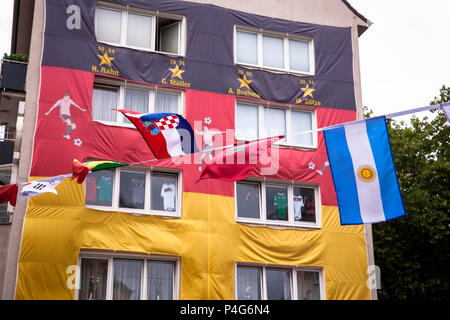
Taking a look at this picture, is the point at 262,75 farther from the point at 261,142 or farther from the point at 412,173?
the point at 412,173

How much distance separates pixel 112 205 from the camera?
69.6 ft

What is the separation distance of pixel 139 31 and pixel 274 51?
209 inches

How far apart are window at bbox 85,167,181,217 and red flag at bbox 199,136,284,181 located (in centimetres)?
559

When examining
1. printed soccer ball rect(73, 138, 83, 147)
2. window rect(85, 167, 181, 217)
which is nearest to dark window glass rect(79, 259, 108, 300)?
window rect(85, 167, 181, 217)

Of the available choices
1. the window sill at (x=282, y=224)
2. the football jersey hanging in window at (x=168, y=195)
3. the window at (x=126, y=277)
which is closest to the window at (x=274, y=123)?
the window sill at (x=282, y=224)

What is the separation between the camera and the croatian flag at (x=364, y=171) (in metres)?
15.1

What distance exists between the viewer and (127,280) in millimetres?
20734

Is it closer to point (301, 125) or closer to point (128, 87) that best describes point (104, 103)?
point (128, 87)

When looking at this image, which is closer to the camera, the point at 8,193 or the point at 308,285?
the point at 8,193

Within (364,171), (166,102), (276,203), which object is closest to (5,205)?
(166,102)

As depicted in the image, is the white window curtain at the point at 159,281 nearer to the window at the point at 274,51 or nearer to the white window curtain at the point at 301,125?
the white window curtain at the point at 301,125

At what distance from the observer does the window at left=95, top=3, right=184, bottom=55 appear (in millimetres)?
23281

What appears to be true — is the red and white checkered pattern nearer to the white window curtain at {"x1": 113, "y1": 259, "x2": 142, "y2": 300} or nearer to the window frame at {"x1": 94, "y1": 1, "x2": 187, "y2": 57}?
the white window curtain at {"x1": 113, "y1": 259, "x2": 142, "y2": 300}
